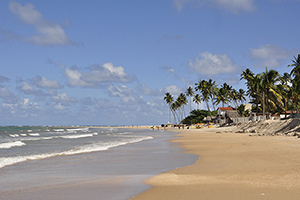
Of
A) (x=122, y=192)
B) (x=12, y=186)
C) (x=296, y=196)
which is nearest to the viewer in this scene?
(x=296, y=196)

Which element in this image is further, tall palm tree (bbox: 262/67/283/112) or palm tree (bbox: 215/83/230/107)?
palm tree (bbox: 215/83/230/107)

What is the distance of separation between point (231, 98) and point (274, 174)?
305 feet

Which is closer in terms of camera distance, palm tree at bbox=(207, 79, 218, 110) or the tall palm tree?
the tall palm tree

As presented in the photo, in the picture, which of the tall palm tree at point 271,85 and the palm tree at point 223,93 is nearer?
the tall palm tree at point 271,85

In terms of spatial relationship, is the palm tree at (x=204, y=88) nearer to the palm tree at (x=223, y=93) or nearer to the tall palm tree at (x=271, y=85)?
the palm tree at (x=223, y=93)

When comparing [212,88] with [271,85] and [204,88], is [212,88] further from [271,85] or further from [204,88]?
[271,85]

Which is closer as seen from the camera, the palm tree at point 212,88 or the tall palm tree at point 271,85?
the tall palm tree at point 271,85

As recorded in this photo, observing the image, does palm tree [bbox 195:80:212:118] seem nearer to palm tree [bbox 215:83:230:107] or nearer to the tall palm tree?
palm tree [bbox 215:83:230:107]

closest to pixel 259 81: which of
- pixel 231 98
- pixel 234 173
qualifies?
pixel 231 98

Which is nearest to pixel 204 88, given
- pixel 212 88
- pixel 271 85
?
pixel 212 88

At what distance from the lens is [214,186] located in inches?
272

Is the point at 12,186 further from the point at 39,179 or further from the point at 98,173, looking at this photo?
the point at 98,173

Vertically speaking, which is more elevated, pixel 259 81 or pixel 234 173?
pixel 259 81

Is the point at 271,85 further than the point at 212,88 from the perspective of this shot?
No
